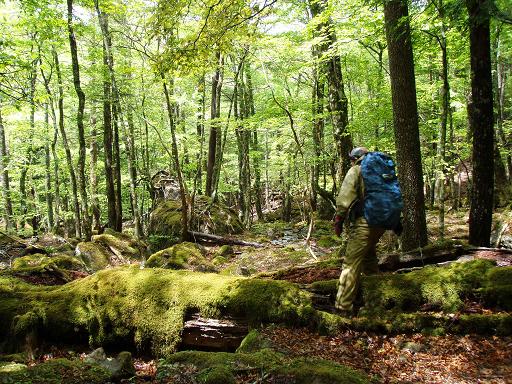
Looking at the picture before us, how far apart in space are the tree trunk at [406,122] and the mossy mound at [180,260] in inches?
222

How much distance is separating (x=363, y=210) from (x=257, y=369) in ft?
8.44

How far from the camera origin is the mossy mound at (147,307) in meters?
4.93

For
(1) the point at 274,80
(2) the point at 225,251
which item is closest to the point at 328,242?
(2) the point at 225,251

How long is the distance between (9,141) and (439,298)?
35.9 meters

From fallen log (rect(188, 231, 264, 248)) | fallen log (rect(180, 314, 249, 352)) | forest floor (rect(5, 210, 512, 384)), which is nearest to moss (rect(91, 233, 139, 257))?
fallen log (rect(188, 231, 264, 248))

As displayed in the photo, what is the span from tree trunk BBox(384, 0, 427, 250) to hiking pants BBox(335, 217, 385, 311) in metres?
2.58

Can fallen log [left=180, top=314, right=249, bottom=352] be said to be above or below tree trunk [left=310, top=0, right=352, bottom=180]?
below

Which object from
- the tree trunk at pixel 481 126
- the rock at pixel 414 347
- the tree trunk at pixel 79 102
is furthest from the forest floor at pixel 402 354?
the tree trunk at pixel 79 102

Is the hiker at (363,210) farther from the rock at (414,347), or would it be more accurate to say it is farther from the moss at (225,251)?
the moss at (225,251)

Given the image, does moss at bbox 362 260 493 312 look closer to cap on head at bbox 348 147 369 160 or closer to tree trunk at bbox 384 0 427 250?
cap on head at bbox 348 147 369 160

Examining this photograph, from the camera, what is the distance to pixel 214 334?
16.0 ft

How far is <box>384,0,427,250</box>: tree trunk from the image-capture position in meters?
6.96

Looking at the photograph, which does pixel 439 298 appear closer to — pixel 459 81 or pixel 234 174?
pixel 459 81

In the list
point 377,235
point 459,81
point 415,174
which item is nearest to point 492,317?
point 377,235
